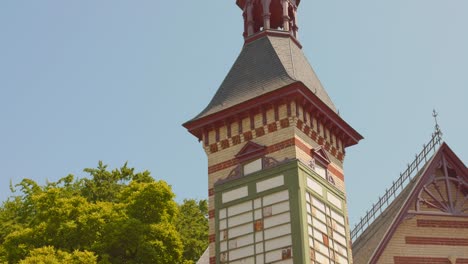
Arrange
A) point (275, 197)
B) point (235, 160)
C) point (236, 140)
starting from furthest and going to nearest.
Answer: point (236, 140)
point (235, 160)
point (275, 197)

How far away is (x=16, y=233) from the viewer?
29.7 meters

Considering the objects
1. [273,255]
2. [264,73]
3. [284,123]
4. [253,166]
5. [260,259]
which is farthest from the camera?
[264,73]

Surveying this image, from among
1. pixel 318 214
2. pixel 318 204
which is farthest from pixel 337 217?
pixel 318 214

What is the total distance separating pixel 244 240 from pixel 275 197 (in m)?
1.43

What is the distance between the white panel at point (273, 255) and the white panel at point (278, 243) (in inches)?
5.3

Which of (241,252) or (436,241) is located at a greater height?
(436,241)

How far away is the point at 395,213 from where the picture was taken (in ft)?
80.1

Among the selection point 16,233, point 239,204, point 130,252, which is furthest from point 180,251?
point 239,204

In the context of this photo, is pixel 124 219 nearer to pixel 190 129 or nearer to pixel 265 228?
pixel 190 129

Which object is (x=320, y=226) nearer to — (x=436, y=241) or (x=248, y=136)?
(x=248, y=136)

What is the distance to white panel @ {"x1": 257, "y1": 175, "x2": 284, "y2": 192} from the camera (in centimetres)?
2109

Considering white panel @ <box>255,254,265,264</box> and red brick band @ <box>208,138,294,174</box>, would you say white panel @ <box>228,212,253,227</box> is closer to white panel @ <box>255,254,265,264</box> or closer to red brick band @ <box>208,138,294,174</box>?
white panel @ <box>255,254,265,264</box>

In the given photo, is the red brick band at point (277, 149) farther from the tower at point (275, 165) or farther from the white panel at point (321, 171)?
the white panel at point (321, 171)

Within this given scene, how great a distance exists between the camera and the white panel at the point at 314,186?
839 inches
